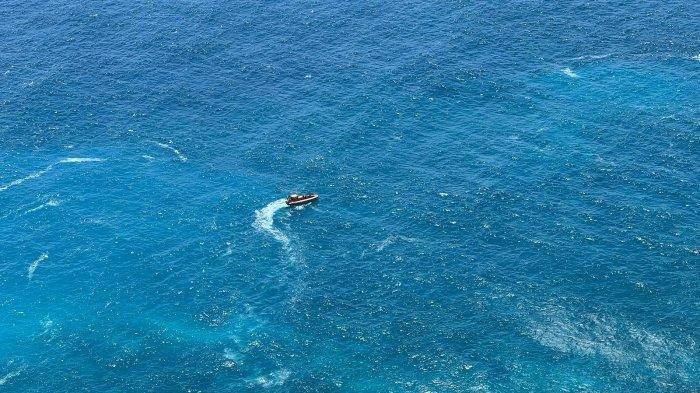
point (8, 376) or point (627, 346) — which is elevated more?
point (8, 376)

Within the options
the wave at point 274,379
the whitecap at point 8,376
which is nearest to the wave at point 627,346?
the wave at point 274,379

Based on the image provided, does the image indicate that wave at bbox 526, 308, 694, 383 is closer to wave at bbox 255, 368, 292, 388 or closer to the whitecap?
wave at bbox 255, 368, 292, 388

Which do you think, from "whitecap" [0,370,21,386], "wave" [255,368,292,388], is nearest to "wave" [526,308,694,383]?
"wave" [255,368,292,388]

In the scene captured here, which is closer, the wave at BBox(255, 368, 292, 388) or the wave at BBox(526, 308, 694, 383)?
the wave at BBox(526, 308, 694, 383)

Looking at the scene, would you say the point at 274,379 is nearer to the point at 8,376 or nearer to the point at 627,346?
the point at 8,376

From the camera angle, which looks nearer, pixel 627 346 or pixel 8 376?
pixel 627 346

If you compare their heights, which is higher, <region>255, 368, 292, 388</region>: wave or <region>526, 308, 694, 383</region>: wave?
<region>255, 368, 292, 388</region>: wave

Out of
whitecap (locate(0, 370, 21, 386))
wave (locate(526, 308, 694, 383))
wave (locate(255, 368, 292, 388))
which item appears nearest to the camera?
wave (locate(526, 308, 694, 383))

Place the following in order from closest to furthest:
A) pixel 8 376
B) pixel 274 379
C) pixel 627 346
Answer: pixel 274 379
pixel 627 346
pixel 8 376

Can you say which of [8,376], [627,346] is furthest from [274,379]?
[627,346]

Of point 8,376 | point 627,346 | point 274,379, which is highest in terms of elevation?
point 8,376

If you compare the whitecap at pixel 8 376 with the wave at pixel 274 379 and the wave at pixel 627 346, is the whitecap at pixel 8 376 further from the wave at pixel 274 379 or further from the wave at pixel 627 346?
the wave at pixel 627 346

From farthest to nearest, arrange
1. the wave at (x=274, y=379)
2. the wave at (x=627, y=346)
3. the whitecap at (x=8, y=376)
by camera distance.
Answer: the whitecap at (x=8, y=376)
the wave at (x=274, y=379)
the wave at (x=627, y=346)
